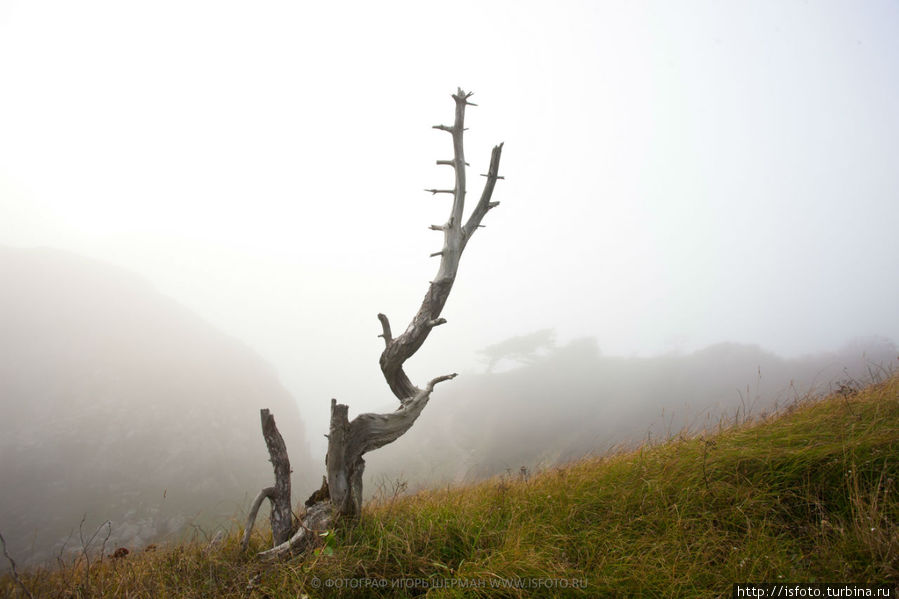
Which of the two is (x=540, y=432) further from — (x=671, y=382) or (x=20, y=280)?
(x=20, y=280)

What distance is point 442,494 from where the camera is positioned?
5.90 metres

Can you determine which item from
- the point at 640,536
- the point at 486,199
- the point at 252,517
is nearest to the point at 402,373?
the point at 252,517

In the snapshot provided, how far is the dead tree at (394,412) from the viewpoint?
4441mm

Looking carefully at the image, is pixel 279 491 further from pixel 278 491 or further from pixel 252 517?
pixel 252 517

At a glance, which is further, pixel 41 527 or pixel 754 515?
pixel 41 527

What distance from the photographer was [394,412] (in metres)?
5.11

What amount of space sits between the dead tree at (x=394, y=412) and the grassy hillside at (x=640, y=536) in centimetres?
38

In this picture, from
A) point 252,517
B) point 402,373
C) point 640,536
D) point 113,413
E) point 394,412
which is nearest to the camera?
point 640,536

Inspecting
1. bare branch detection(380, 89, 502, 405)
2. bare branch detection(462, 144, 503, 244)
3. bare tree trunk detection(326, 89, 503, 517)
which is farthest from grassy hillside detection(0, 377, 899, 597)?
bare branch detection(462, 144, 503, 244)

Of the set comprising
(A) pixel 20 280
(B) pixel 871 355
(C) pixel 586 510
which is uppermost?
(A) pixel 20 280

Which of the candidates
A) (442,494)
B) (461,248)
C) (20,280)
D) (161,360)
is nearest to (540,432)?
(442,494)

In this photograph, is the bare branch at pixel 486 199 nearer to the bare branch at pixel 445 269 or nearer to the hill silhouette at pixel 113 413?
the bare branch at pixel 445 269

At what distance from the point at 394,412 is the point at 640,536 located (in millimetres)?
3284

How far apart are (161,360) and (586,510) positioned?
163 feet
